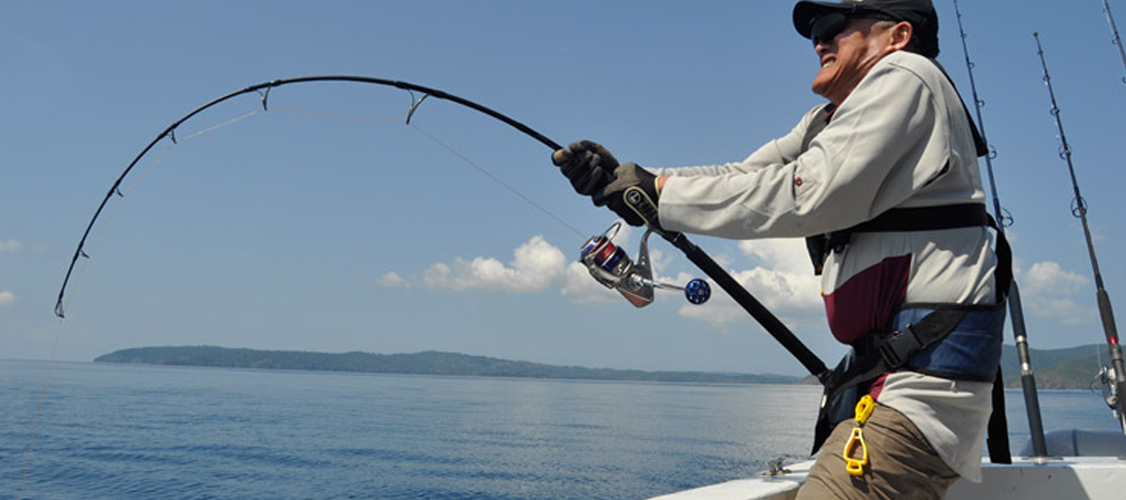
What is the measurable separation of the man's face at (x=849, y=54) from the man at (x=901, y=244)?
0.20 metres

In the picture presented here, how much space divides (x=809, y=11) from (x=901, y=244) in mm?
700

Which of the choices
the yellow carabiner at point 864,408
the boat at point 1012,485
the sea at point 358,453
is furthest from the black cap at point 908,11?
the sea at point 358,453

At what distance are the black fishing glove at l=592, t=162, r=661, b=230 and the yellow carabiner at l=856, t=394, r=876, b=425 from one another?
0.63 m

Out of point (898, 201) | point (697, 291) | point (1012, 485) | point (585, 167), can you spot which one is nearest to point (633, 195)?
point (585, 167)

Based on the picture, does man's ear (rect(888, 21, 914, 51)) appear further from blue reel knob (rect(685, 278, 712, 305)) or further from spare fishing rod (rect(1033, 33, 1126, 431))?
spare fishing rod (rect(1033, 33, 1126, 431))

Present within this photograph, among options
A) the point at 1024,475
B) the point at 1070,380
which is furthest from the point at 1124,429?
the point at 1070,380

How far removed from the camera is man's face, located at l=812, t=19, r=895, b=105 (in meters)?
1.85

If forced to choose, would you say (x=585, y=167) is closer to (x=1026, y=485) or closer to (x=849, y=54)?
(x=849, y=54)

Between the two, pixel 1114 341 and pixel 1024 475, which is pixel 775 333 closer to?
pixel 1024 475

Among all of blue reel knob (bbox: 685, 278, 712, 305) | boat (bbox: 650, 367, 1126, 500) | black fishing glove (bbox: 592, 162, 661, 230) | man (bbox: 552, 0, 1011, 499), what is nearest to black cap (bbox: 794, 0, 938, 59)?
man (bbox: 552, 0, 1011, 499)

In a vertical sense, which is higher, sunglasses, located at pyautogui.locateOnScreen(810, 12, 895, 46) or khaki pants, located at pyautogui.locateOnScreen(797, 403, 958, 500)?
sunglasses, located at pyautogui.locateOnScreen(810, 12, 895, 46)

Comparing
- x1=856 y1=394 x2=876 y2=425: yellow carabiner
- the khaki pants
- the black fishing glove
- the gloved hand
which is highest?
the gloved hand

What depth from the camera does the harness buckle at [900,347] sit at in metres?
1.58

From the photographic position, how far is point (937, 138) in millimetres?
1554
